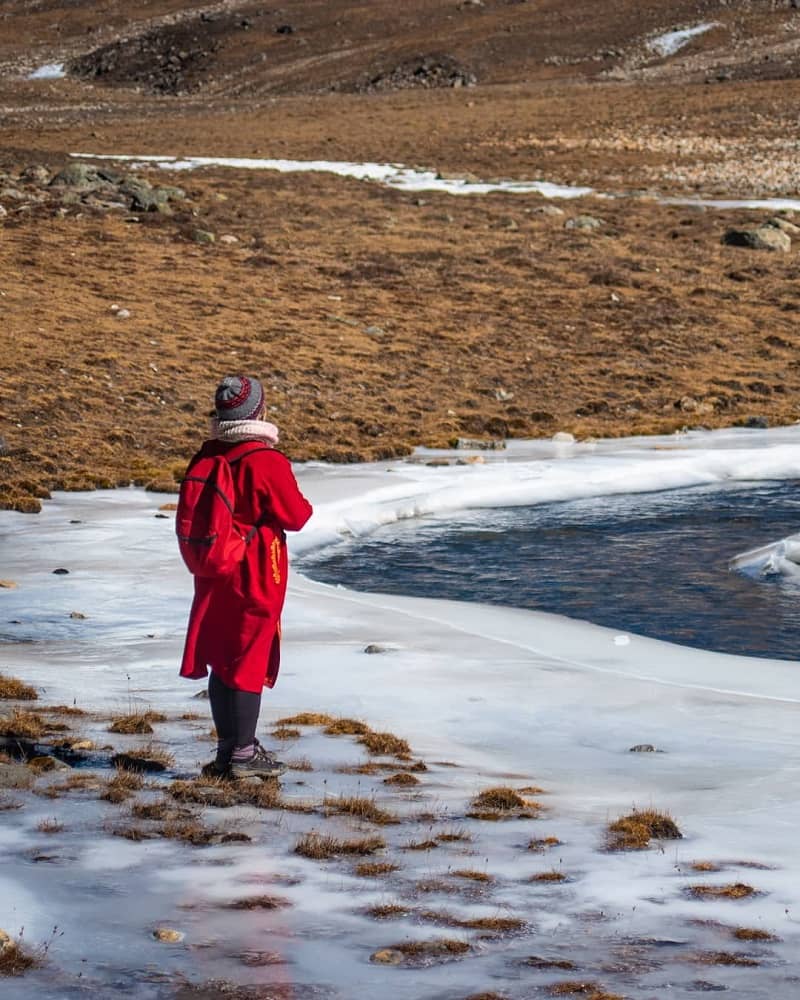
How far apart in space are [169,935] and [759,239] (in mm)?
38437

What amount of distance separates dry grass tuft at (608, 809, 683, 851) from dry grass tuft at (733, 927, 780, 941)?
0.97m

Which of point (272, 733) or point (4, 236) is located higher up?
point (4, 236)

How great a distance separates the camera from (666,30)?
116250mm

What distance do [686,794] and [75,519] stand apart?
31.4 feet

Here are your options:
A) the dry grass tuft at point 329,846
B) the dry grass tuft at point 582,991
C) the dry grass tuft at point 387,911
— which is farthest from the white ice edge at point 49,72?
the dry grass tuft at point 582,991

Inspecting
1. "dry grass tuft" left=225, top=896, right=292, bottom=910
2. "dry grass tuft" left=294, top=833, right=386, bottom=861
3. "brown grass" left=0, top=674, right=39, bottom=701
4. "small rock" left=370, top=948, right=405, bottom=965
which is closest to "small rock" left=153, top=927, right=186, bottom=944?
"dry grass tuft" left=225, top=896, right=292, bottom=910

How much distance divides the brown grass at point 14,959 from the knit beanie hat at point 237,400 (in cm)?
302

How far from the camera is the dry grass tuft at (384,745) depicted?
7.91m

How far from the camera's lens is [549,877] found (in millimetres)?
6027

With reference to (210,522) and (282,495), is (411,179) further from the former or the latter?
(210,522)

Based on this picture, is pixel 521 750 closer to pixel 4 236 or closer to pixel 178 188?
pixel 4 236

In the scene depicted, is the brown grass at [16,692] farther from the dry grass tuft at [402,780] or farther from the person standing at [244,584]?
the dry grass tuft at [402,780]

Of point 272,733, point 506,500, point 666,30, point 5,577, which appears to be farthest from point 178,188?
point 666,30

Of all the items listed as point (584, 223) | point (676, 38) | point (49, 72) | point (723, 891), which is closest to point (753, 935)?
point (723, 891)
